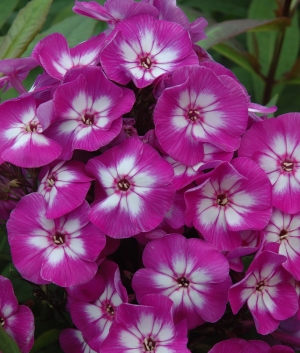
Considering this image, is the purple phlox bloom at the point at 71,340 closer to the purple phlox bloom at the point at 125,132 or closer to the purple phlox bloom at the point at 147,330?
the purple phlox bloom at the point at 147,330

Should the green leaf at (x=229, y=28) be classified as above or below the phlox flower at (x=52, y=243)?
below

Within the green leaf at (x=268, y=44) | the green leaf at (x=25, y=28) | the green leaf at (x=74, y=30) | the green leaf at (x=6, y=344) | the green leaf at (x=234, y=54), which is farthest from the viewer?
the green leaf at (x=268, y=44)

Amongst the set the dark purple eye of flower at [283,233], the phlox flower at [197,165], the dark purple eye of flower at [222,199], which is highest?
the phlox flower at [197,165]

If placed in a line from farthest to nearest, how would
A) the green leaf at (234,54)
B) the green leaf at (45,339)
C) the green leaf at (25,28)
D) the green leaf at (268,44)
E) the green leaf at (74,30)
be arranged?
the green leaf at (268,44) → the green leaf at (234,54) → the green leaf at (74,30) → the green leaf at (25,28) → the green leaf at (45,339)

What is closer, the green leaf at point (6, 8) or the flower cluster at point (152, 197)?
the flower cluster at point (152, 197)

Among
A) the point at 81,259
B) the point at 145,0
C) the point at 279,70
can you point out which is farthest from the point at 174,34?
the point at 279,70

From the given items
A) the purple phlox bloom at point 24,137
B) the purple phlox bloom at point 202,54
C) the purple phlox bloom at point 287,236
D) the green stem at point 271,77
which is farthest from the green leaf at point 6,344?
the green stem at point 271,77

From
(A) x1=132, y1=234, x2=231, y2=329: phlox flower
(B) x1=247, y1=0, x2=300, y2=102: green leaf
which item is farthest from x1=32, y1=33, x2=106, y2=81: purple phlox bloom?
(B) x1=247, y1=0, x2=300, y2=102: green leaf

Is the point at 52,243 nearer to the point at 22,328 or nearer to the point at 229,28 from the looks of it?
the point at 22,328
